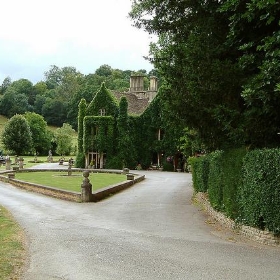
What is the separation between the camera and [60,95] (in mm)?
122688

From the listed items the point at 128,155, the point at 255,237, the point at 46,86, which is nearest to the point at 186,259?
the point at 255,237

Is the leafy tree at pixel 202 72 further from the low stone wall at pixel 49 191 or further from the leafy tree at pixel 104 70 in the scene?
the leafy tree at pixel 104 70

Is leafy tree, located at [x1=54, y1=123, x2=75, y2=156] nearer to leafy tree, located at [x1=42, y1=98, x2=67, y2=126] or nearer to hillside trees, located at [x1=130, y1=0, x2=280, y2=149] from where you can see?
leafy tree, located at [x1=42, y1=98, x2=67, y2=126]

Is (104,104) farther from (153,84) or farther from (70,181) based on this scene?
(70,181)

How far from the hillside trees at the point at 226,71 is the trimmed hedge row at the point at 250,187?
33.0 inches

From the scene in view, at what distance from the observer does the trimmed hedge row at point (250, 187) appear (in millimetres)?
8906

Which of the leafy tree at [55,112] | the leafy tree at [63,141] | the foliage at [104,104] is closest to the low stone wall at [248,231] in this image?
the foliage at [104,104]

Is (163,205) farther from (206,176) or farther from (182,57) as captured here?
(182,57)

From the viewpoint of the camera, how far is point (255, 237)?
A: 971cm

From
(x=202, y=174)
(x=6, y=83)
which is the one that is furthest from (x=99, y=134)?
(x=6, y=83)

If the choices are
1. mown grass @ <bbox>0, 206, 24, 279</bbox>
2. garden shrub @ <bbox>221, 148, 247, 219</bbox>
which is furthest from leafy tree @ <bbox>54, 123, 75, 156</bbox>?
garden shrub @ <bbox>221, 148, 247, 219</bbox>

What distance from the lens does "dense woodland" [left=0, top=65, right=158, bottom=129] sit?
10288 cm

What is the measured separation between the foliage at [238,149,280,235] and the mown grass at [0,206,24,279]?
5.68m

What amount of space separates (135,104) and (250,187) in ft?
148
